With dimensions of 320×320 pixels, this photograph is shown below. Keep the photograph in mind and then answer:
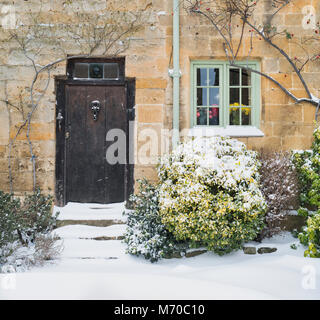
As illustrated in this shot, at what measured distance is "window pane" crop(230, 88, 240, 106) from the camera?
6184 millimetres

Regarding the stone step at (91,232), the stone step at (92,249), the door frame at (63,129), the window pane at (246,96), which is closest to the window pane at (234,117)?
the window pane at (246,96)

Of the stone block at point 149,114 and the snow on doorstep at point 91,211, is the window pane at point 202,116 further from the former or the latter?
the snow on doorstep at point 91,211

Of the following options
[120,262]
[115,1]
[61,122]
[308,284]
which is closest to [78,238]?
[120,262]

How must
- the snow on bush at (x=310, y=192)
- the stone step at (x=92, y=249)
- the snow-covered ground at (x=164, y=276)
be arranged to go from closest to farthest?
the snow-covered ground at (x=164, y=276)
the snow on bush at (x=310, y=192)
the stone step at (x=92, y=249)

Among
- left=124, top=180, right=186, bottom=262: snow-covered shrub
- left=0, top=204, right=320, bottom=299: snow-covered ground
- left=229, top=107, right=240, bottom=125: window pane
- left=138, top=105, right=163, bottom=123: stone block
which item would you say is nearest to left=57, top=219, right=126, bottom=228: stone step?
left=0, top=204, right=320, bottom=299: snow-covered ground

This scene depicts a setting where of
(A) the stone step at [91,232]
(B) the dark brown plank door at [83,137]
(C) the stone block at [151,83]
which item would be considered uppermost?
(C) the stone block at [151,83]

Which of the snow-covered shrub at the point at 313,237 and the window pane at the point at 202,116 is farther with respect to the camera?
the window pane at the point at 202,116

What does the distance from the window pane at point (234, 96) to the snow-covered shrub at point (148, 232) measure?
2.24 m

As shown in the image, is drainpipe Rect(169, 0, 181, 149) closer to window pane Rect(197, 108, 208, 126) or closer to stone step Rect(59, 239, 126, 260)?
window pane Rect(197, 108, 208, 126)

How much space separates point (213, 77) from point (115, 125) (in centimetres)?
197

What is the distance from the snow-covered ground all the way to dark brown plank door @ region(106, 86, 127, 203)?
1248mm

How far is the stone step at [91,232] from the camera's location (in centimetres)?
513

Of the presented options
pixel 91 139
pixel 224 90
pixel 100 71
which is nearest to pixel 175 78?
pixel 224 90

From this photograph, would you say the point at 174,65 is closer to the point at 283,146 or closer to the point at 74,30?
the point at 74,30
